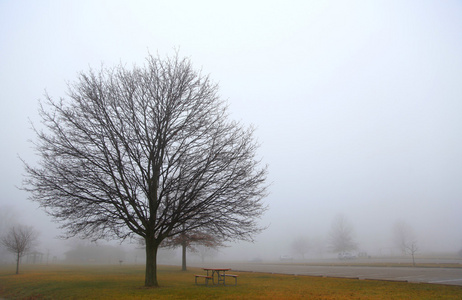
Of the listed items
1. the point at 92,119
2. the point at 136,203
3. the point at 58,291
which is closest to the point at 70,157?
the point at 92,119

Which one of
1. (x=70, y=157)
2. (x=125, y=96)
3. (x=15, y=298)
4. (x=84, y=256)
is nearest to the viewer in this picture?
(x=15, y=298)

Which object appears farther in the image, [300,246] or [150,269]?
[300,246]

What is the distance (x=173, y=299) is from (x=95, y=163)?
7.83m

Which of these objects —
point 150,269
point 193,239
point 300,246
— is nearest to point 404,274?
point 193,239

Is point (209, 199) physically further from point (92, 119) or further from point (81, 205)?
point (92, 119)

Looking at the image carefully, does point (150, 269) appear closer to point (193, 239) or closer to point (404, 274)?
point (193, 239)

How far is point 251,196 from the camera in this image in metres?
15.1

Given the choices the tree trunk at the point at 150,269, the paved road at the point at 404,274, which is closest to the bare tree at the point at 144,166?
the tree trunk at the point at 150,269

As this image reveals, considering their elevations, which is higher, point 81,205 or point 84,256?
point 81,205

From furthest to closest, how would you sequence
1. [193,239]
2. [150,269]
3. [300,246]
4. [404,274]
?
[300,246] < [193,239] < [404,274] < [150,269]

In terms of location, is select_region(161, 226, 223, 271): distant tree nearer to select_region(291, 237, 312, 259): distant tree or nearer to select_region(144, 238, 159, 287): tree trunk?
select_region(144, 238, 159, 287): tree trunk

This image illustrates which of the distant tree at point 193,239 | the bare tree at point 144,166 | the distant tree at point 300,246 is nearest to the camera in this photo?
the bare tree at point 144,166

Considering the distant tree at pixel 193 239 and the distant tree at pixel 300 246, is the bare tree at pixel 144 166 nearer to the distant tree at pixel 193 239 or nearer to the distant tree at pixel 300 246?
the distant tree at pixel 193 239

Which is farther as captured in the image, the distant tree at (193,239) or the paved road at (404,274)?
the distant tree at (193,239)
